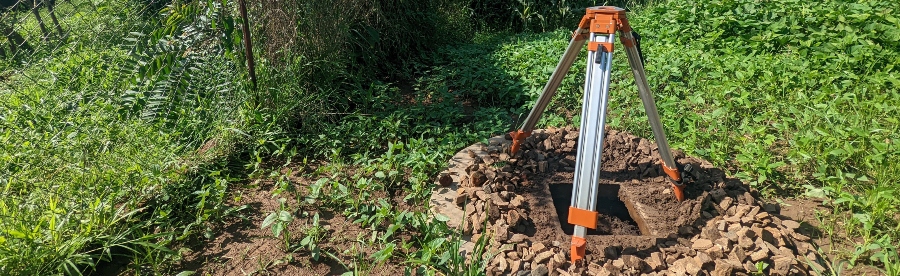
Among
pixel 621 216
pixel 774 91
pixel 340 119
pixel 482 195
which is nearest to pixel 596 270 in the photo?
pixel 482 195

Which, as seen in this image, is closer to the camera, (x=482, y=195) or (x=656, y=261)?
(x=656, y=261)

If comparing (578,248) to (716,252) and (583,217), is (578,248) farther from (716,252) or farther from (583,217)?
(716,252)

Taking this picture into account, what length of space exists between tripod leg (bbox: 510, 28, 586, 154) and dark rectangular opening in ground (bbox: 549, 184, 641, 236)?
31 cm

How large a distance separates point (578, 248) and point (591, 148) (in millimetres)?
395

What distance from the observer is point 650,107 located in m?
2.41

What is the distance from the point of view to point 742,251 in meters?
2.20

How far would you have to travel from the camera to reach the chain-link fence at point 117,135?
Result: 7.98 ft

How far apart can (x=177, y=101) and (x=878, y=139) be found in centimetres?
393

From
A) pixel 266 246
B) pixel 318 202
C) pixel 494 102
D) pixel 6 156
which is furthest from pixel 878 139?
pixel 6 156

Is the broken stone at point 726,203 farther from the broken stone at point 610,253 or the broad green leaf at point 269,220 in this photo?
the broad green leaf at point 269,220

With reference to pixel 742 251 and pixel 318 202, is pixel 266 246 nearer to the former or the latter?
pixel 318 202

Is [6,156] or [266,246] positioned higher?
[6,156]

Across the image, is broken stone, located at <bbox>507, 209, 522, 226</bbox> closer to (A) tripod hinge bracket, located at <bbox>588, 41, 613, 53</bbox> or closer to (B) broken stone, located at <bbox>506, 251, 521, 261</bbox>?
(B) broken stone, located at <bbox>506, 251, 521, 261</bbox>

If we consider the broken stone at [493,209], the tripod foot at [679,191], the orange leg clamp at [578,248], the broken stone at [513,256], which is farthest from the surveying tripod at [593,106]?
the tripod foot at [679,191]
